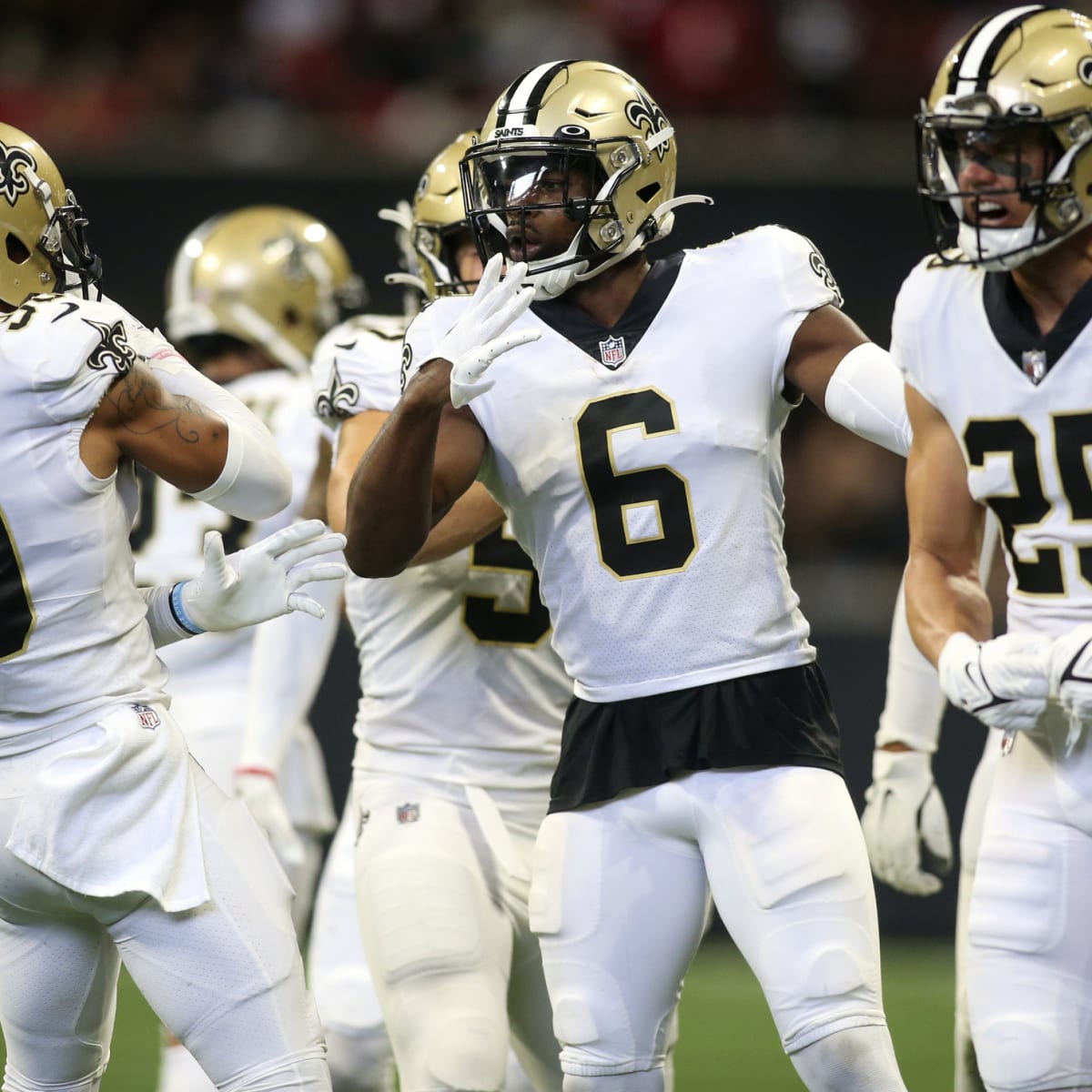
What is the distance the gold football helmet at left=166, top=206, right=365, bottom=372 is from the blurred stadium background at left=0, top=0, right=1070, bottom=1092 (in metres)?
1.90

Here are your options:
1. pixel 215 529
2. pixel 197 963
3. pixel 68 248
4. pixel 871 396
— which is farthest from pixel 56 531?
pixel 215 529

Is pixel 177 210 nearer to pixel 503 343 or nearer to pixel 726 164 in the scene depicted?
pixel 726 164

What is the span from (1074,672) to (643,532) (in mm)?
711

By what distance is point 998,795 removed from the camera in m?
2.80

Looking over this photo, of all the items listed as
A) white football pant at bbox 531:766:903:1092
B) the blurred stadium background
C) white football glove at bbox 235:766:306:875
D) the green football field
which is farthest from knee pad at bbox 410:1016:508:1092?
the blurred stadium background

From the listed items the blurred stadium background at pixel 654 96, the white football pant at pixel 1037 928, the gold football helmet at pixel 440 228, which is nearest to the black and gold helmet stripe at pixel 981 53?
the white football pant at pixel 1037 928

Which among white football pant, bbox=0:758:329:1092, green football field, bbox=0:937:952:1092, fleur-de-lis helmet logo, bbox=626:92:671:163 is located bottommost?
green football field, bbox=0:937:952:1092

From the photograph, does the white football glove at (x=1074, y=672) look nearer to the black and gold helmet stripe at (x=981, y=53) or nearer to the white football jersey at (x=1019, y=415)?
the white football jersey at (x=1019, y=415)

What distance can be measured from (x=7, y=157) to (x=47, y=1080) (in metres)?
1.44

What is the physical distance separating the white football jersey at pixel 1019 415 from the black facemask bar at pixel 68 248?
1.30 meters

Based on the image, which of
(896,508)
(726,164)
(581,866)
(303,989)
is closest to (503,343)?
(581,866)

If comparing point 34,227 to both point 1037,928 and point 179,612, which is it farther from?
point 1037,928

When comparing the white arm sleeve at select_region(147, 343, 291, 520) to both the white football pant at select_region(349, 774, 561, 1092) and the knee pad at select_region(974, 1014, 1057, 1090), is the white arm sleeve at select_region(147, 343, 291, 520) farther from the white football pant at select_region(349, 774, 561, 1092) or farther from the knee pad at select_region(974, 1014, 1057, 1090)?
the knee pad at select_region(974, 1014, 1057, 1090)

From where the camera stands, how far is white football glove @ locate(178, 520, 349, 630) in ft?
9.82
